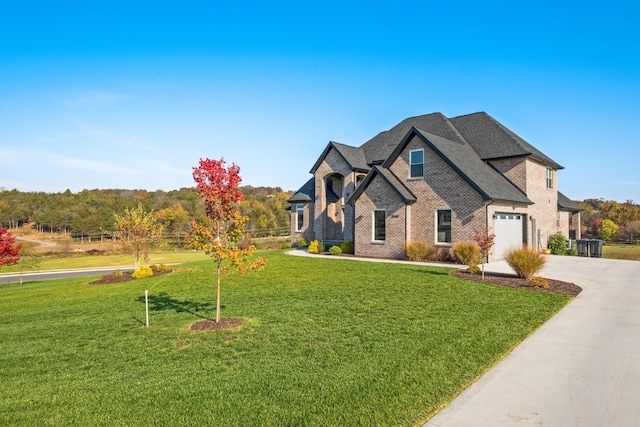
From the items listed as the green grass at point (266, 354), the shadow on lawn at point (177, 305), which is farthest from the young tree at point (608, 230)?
the shadow on lawn at point (177, 305)

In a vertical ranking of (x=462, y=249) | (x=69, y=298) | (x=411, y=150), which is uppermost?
(x=411, y=150)

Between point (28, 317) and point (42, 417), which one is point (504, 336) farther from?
point (28, 317)

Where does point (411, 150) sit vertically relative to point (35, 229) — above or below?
above

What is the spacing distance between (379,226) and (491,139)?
9252mm

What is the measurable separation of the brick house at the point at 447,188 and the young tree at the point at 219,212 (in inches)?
517

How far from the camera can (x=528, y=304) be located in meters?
9.06

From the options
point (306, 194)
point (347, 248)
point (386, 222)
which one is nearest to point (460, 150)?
point (386, 222)

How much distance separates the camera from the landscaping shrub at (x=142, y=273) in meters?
16.9

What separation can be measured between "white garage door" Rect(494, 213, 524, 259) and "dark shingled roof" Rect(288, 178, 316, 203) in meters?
14.1

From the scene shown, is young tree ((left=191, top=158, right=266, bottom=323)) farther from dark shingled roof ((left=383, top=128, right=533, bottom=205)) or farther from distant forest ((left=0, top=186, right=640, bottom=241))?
distant forest ((left=0, top=186, right=640, bottom=241))

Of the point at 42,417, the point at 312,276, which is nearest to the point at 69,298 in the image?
the point at 312,276

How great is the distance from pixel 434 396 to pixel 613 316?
650 centimetres

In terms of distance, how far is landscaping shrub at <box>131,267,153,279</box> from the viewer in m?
16.9

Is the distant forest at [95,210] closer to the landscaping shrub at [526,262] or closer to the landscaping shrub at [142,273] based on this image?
the landscaping shrub at [142,273]
